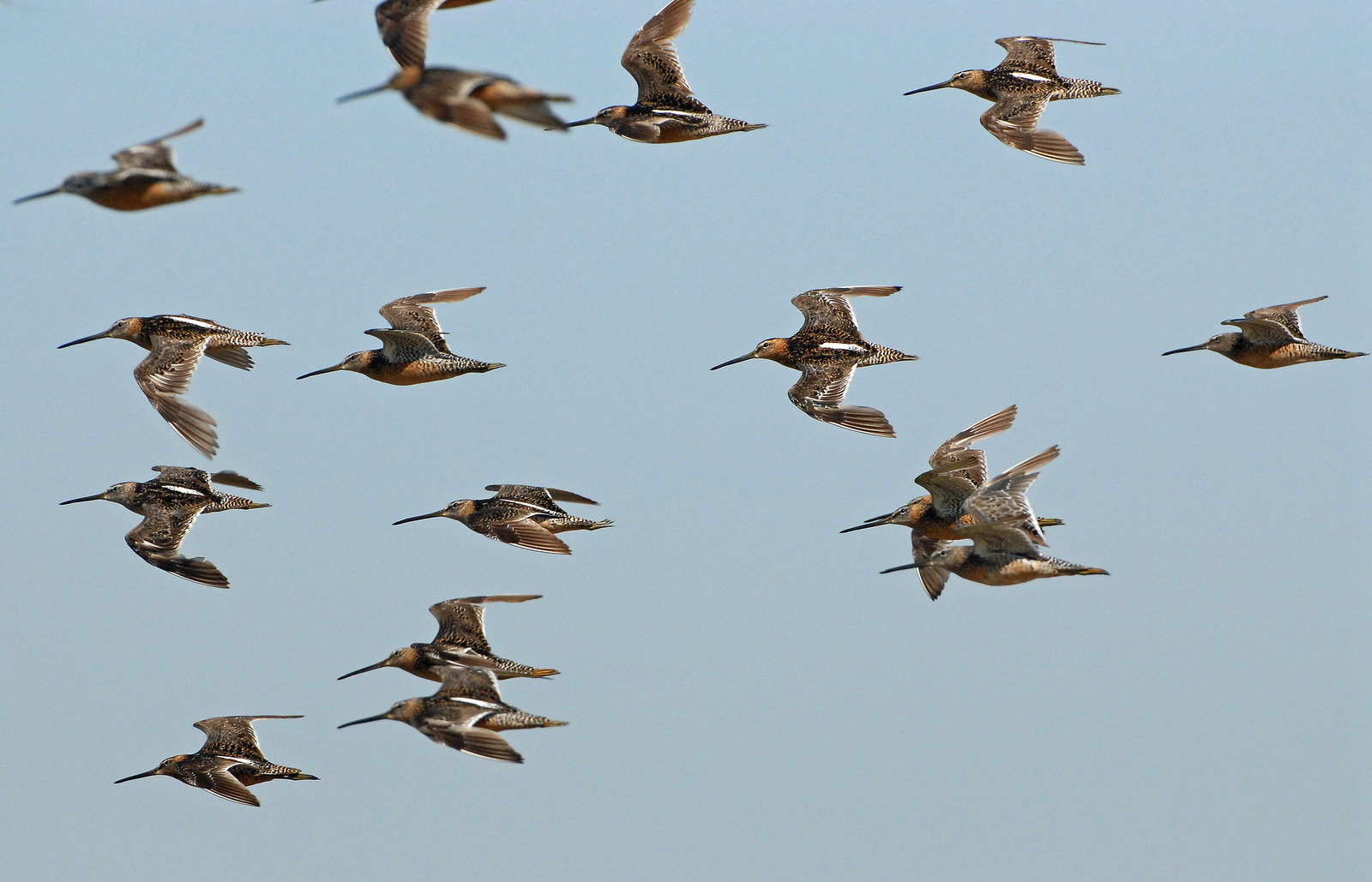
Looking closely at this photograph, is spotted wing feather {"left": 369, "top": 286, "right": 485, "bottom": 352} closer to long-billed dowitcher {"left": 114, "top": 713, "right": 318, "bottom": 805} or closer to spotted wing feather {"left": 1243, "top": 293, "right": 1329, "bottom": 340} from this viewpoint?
long-billed dowitcher {"left": 114, "top": 713, "right": 318, "bottom": 805}

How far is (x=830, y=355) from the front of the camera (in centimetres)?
2128

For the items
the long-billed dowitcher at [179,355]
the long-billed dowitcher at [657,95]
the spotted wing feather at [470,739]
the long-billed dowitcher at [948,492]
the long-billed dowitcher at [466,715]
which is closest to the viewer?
the spotted wing feather at [470,739]

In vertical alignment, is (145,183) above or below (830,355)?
above

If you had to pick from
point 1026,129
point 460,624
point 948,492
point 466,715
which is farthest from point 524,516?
point 1026,129

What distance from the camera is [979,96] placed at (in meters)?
22.1

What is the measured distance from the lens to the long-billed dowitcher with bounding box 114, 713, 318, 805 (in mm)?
18719

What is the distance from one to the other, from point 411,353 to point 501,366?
110 cm

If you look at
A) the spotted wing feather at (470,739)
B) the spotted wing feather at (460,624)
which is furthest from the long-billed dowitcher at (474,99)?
the spotted wing feather at (460,624)

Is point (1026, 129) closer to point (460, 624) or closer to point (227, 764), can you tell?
point (460, 624)

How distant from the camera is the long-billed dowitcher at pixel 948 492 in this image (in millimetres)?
19391

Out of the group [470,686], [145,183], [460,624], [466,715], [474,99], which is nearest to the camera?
[474,99]

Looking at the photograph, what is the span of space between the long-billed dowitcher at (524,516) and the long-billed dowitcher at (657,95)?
14.3ft

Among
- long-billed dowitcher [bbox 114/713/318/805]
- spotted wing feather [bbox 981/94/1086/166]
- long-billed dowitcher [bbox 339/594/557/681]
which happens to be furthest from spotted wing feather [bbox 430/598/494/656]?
spotted wing feather [bbox 981/94/1086/166]

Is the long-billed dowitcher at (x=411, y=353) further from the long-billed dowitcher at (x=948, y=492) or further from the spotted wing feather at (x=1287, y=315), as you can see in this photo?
the spotted wing feather at (x=1287, y=315)
